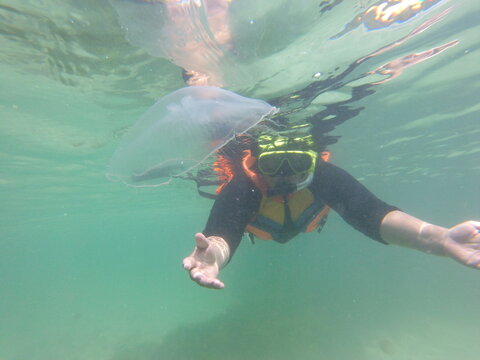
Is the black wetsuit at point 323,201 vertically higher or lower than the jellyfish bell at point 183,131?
lower

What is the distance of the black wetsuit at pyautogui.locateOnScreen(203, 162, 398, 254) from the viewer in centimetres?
338

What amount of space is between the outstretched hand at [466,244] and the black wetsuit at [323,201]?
0.79 m

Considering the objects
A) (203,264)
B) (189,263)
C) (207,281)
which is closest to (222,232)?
(203,264)

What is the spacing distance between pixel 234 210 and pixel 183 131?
1367 mm

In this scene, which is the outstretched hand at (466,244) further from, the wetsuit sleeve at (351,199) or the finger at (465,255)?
the wetsuit sleeve at (351,199)

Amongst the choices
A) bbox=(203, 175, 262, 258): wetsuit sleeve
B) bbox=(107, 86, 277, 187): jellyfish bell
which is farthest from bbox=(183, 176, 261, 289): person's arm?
bbox=(107, 86, 277, 187): jellyfish bell

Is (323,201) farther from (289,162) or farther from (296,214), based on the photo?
(289,162)

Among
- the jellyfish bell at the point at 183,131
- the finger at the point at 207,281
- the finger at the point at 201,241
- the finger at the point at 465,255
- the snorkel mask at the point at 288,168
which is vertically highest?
the jellyfish bell at the point at 183,131

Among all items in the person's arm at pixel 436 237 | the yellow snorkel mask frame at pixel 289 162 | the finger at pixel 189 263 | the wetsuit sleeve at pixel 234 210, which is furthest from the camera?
the yellow snorkel mask frame at pixel 289 162

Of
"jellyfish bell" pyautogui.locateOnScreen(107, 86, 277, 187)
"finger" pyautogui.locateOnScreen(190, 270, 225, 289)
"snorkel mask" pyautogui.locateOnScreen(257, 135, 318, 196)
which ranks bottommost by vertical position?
"finger" pyautogui.locateOnScreen(190, 270, 225, 289)

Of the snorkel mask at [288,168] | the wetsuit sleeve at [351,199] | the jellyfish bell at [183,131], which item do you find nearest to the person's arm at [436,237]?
the wetsuit sleeve at [351,199]

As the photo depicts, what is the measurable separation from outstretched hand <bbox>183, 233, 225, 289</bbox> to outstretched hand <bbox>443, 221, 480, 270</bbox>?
2145mm

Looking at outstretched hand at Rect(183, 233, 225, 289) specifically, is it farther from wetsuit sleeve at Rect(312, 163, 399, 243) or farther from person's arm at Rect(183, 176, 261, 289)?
wetsuit sleeve at Rect(312, 163, 399, 243)

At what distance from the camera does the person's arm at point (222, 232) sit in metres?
2.31
